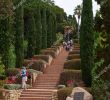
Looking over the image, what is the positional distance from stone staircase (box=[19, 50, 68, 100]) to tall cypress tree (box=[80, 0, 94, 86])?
7.53ft

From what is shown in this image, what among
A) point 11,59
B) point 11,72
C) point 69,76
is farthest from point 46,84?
point 11,59

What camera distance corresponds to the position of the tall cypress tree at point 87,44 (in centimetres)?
3079

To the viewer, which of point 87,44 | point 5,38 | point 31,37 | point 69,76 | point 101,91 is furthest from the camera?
point 31,37

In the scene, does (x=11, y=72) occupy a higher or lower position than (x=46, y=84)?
higher

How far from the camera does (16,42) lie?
40312mm

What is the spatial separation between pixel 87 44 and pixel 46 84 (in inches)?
155

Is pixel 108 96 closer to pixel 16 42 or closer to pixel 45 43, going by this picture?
pixel 16 42

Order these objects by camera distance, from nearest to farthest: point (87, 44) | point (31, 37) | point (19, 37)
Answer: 1. point (87, 44)
2. point (19, 37)
3. point (31, 37)

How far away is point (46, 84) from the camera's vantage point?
107 feet

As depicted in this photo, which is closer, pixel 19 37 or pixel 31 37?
pixel 19 37

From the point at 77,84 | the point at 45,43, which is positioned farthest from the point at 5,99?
the point at 45,43

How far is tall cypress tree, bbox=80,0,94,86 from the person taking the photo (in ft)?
101

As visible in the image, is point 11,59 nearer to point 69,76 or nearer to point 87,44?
point 69,76

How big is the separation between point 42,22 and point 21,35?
13.9 meters
